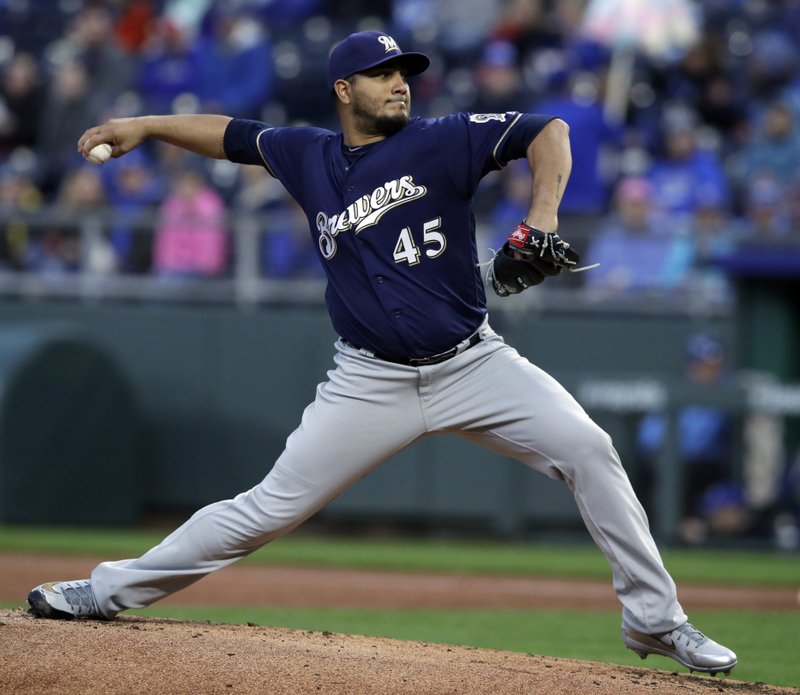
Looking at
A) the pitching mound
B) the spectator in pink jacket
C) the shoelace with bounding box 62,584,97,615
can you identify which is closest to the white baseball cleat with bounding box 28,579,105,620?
the shoelace with bounding box 62,584,97,615

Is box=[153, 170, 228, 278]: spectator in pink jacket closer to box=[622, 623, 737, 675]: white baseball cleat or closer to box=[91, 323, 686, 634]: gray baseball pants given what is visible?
box=[91, 323, 686, 634]: gray baseball pants

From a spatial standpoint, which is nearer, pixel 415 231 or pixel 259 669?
pixel 259 669

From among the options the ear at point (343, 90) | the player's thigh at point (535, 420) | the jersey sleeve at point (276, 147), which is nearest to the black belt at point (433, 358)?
the player's thigh at point (535, 420)

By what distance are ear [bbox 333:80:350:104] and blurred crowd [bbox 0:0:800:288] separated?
604cm

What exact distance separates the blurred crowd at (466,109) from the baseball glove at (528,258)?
6344 mm

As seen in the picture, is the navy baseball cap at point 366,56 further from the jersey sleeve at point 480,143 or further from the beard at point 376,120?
the jersey sleeve at point 480,143

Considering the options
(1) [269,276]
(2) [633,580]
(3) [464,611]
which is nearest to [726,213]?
(1) [269,276]

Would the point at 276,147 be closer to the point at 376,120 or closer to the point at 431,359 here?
the point at 376,120

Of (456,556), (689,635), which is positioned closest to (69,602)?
(689,635)

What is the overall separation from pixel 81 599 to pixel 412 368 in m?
1.44

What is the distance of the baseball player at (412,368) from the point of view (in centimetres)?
462

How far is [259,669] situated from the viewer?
173 inches

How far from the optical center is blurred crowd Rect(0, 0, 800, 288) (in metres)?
11.1

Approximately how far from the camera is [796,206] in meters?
10.9
